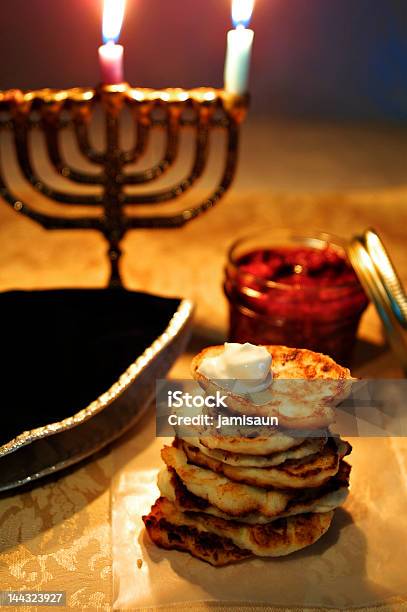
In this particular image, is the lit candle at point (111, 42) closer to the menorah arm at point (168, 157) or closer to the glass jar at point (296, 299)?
the menorah arm at point (168, 157)

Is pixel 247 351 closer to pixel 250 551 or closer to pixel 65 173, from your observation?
pixel 250 551

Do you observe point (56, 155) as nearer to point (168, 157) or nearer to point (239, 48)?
point (168, 157)

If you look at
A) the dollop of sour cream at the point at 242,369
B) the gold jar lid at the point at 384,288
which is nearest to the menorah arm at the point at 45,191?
the gold jar lid at the point at 384,288

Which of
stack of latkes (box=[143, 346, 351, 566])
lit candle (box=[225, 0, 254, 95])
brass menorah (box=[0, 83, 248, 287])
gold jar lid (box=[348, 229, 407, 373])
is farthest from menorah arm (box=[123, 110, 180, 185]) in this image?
stack of latkes (box=[143, 346, 351, 566])

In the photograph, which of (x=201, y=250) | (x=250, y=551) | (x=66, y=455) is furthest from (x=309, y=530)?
(x=201, y=250)

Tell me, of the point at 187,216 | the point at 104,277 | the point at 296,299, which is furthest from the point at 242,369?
the point at 104,277
